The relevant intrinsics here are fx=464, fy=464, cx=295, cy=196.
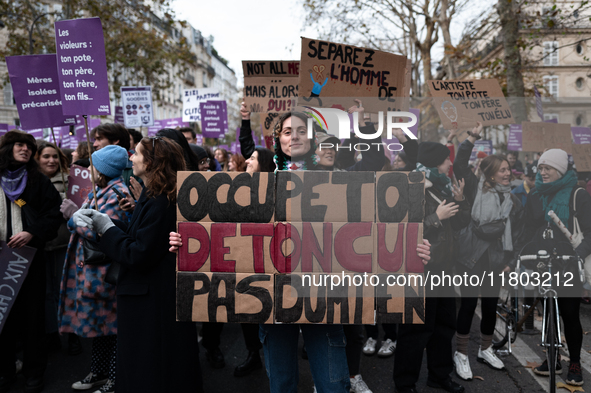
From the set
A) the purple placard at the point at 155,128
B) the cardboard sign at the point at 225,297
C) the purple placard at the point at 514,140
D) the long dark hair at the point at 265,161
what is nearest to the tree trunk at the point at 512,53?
the purple placard at the point at 514,140

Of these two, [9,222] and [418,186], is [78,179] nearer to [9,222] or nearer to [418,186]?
[9,222]

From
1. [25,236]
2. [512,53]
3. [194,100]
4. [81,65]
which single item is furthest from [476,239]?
[194,100]

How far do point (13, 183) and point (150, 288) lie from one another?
189cm

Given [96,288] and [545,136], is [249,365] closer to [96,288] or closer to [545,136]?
[96,288]

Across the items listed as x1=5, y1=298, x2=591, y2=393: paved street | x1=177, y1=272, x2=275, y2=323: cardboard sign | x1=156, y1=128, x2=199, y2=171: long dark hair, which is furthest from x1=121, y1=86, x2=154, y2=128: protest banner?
x1=177, y1=272, x2=275, y2=323: cardboard sign

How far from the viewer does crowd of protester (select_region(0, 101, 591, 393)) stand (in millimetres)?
2721

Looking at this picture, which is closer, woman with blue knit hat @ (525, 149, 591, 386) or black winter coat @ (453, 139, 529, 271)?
woman with blue knit hat @ (525, 149, 591, 386)

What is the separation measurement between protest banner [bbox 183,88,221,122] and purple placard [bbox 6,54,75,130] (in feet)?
24.7

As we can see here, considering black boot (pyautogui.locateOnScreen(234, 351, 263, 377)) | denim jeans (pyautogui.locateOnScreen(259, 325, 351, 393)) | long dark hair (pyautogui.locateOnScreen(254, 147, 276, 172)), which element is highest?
long dark hair (pyautogui.locateOnScreen(254, 147, 276, 172))

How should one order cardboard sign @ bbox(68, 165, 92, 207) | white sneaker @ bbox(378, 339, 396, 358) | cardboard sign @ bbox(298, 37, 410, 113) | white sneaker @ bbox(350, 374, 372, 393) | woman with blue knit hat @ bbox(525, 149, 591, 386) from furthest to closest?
white sneaker @ bbox(378, 339, 396, 358)
cardboard sign @ bbox(68, 165, 92, 207)
woman with blue knit hat @ bbox(525, 149, 591, 386)
white sneaker @ bbox(350, 374, 372, 393)
cardboard sign @ bbox(298, 37, 410, 113)

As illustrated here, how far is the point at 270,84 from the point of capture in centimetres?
576

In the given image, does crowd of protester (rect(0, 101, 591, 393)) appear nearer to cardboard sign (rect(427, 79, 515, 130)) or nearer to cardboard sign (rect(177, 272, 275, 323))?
cardboard sign (rect(177, 272, 275, 323))

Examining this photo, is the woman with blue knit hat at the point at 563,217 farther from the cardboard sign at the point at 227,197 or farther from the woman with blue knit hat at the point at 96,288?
the woman with blue knit hat at the point at 96,288

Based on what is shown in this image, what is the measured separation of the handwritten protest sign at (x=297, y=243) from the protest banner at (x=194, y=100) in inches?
405
